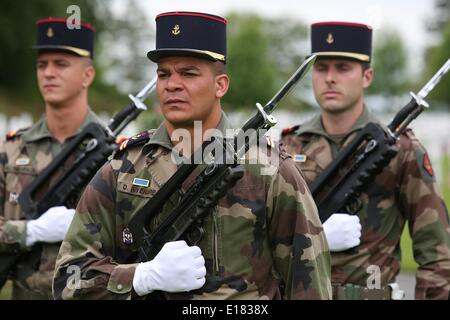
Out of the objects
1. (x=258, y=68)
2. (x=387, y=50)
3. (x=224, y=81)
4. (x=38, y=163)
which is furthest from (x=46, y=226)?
(x=387, y=50)

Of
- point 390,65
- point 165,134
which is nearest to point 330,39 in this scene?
point 165,134

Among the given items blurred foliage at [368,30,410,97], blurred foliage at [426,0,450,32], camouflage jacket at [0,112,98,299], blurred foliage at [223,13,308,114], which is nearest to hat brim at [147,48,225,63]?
camouflage jacket at [0,112,98,299]

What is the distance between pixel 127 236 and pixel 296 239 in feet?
2.33

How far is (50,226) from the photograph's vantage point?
16.8 ft

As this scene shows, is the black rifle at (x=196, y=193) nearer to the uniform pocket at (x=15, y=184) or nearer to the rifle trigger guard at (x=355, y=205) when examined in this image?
the rifle trigger guard at (x=355, y=205)

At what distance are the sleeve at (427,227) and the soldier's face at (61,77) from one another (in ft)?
7.25

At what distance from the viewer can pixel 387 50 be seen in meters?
71.0

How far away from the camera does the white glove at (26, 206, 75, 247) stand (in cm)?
512

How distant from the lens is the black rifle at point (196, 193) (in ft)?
11.1

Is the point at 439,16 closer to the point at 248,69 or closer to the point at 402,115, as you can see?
the point at 248,69

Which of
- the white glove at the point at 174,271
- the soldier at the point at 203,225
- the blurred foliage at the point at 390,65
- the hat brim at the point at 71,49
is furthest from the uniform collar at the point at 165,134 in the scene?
the blurred foliage at the point at 390,65

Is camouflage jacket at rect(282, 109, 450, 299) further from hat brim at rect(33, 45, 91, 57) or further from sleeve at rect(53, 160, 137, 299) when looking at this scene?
sleeve at rect(53, 160, 137, 299)

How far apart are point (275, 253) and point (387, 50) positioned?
227 feet

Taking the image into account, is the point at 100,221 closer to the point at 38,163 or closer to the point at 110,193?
the point at 110,193
